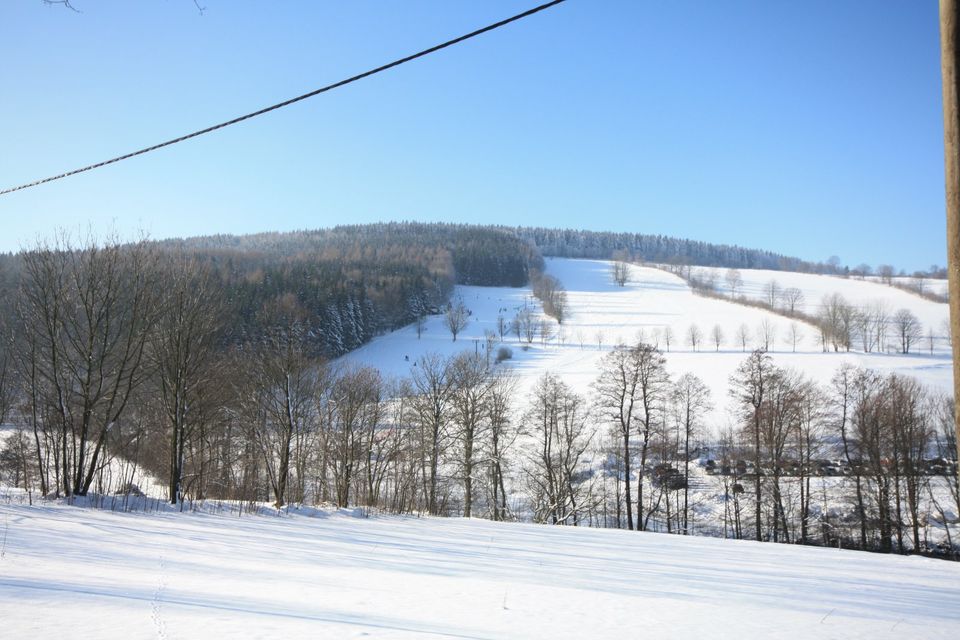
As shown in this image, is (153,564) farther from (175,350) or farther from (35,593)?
(175,350)

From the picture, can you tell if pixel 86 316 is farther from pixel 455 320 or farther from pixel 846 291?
pixel 846 291

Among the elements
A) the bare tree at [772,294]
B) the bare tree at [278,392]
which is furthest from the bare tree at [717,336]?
the bare tree at [278,392]

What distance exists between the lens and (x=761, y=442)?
26969 millimetres

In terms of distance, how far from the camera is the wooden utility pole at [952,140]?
8.27 feet

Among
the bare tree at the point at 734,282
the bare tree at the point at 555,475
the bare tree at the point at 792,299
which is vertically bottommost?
the bare tree at the point at 555,475

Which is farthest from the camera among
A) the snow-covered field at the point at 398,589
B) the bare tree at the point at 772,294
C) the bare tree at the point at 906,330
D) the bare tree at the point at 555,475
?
the bare tree at the point at 772,294

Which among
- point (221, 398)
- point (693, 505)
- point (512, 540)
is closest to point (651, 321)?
point (693, 505)

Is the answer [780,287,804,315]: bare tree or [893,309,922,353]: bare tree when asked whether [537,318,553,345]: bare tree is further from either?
[893,309,922,353]: bare tree

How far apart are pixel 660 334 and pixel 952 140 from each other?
89.3 meters

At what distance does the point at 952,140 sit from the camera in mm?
2561

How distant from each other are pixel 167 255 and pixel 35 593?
1682cm

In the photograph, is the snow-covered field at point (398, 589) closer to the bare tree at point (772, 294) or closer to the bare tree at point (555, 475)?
the bare tree at point (555, 475)

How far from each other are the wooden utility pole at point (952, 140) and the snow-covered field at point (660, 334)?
48246 mm

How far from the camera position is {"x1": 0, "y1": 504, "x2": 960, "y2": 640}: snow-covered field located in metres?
3.38
